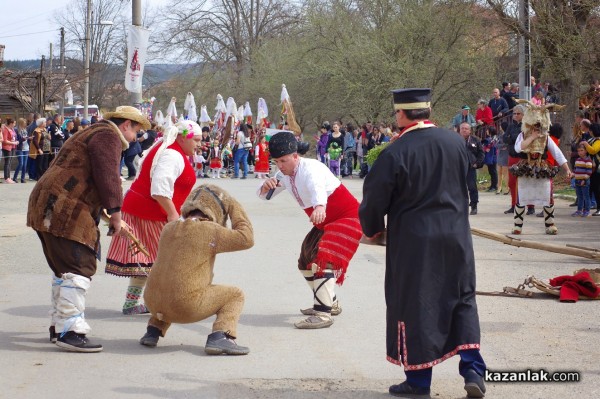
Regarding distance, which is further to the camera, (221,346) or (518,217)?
(518,217)

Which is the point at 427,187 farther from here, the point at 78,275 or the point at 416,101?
the point at 78,275

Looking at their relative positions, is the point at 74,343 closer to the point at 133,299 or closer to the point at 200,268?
the point at 200,268

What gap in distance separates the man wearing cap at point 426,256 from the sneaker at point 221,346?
1548mm

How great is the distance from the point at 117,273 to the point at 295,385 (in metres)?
2.73

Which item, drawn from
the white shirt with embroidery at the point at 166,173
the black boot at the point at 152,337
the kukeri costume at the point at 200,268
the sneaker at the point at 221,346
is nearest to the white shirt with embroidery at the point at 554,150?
the white shirt with embroidery at the point at 166,173

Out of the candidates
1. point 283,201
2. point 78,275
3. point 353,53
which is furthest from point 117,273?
point 353,53

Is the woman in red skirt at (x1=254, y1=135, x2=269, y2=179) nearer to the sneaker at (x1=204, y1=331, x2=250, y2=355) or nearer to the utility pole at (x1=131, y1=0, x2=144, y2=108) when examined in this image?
the utility pole at (x1=131, y1=0, x2=144, y2=108)

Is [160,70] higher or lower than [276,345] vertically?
higher

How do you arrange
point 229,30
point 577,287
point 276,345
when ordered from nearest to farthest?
point 276,345, point 577,287, point 229,30

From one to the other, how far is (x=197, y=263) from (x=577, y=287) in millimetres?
4148

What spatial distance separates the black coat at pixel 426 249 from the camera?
18.5 ft

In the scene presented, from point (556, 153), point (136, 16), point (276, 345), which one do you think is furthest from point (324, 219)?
point (136, 16)

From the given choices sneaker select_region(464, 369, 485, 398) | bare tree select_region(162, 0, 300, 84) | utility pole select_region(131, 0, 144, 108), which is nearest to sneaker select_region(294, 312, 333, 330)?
sneaker select_region(464, 369, 485, 398)

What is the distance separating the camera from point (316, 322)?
26.2 feet
